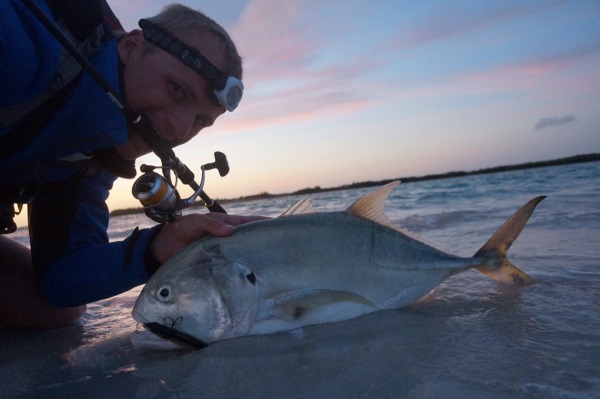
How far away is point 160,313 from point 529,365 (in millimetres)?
1464

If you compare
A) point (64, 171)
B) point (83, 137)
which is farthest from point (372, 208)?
point (64, 171)

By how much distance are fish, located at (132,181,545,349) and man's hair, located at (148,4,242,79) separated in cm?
96

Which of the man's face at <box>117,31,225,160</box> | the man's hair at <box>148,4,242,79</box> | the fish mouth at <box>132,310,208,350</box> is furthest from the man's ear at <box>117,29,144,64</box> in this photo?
the fish mouth at <box>132,310,208,350</box>

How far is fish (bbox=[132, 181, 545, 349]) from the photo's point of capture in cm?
193

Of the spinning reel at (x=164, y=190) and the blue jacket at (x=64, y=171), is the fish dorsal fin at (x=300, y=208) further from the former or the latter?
the blue jacket at (x=64, y=171)

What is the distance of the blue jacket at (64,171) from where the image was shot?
6.02ft

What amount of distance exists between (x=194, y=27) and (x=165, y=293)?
1509 millimetres

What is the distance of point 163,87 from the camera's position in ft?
7.73

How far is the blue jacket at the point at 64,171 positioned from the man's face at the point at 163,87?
0.11 meters

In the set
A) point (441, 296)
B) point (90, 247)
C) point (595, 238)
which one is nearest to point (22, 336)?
point (90, 247)

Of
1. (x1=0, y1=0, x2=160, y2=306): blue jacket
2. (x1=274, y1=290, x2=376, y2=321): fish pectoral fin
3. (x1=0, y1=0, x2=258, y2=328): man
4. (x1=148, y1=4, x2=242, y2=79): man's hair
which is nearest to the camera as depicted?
(x1=0, y1=0, x2=160, y2=306): blue jacket

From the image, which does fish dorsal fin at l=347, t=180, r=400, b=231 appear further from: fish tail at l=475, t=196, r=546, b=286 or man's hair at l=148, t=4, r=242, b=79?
man's hair at l=148, t=4, r=242, b=79

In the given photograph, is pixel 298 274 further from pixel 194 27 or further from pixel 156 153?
pixel 194 27

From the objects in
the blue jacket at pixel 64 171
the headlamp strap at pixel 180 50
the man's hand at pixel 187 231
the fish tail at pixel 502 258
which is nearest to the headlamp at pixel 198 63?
the headlamp strap at pixel 180 50
